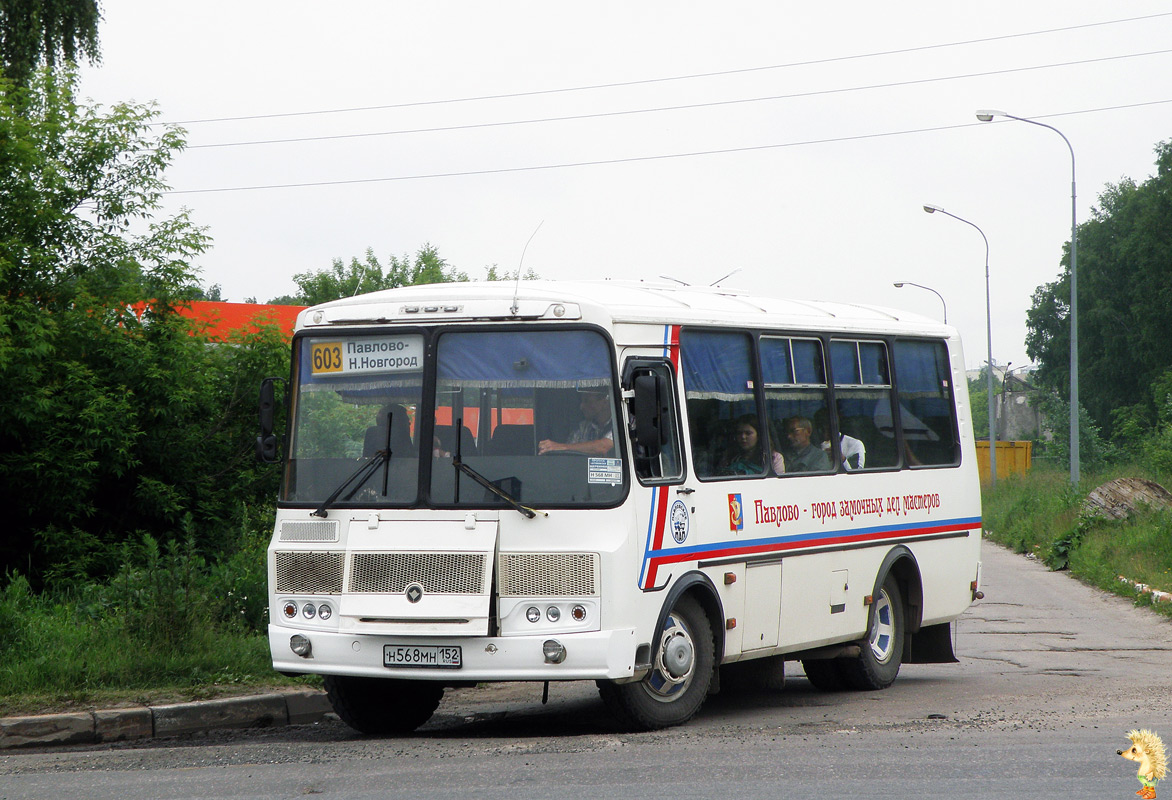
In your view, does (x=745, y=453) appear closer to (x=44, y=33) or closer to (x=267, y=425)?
(x=267, y=425)

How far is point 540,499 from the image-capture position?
28.0 ft

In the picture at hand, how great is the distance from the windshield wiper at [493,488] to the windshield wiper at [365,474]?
1.51 ft

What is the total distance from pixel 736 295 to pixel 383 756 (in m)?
4.78

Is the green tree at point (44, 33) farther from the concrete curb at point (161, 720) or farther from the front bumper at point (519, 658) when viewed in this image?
the front bumper at point (519, 658)

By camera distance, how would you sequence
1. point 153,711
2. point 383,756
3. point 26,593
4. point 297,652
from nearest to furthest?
point 383,756
point 297,652
point 153,711
point 26,593

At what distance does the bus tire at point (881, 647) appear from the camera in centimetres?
1146

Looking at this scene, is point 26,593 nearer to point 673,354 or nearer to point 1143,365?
point 673,354

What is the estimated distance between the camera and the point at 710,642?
932 centimetres

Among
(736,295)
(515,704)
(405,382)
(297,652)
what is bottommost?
(515,704)

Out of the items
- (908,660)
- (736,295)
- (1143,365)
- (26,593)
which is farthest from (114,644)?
(1143,365)

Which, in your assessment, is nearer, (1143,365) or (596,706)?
(596,706)

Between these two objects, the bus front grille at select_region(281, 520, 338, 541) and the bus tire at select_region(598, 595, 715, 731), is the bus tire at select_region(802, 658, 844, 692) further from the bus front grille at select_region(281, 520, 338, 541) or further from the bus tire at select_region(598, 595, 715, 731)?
the bus front grille at select_region(281, 520, 338, 541)

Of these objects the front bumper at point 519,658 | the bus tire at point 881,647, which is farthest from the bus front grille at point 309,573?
the bus tire at point 881,647

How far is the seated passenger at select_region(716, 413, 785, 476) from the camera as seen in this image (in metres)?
9.76
